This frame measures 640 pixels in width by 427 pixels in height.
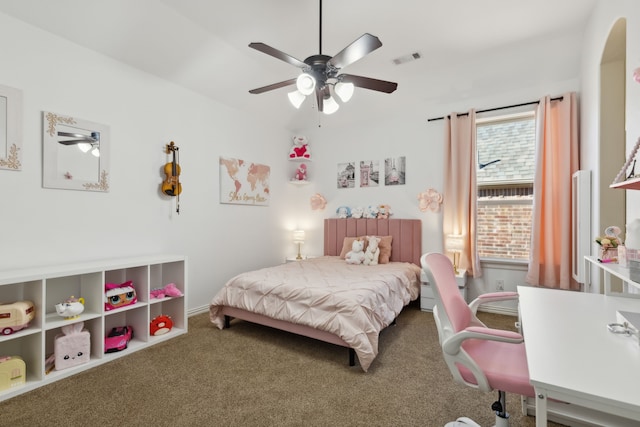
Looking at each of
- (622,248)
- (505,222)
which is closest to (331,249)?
(505,222)

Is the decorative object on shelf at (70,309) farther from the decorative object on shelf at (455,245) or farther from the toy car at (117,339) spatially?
the decorative object on shelf at (455,245)

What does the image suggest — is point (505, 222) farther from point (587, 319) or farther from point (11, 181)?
point (11, 181)

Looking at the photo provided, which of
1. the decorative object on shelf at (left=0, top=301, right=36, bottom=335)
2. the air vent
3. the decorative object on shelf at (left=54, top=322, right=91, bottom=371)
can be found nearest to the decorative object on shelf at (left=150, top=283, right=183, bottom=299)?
the decorative object on shelf at (left=54, top=322, right=91, bottom=371)

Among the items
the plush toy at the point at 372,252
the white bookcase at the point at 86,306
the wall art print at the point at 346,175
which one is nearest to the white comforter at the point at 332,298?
the plush toy at the point at 372,252

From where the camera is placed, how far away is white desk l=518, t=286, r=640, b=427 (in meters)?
0.77

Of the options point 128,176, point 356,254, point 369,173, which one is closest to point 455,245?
point 356,254

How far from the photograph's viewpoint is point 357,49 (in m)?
1.92

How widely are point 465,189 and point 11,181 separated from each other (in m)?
4.38

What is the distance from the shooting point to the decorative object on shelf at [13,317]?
79.0 inches

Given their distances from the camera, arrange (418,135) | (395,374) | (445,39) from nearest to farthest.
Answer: (395,374), (445,39), (418,135)

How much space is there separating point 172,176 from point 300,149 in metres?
2.22

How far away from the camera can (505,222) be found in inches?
147

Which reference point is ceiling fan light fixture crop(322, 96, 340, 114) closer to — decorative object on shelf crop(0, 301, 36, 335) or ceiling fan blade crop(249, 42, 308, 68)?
ceiling fan blade crop(249, 42, 308, 68)

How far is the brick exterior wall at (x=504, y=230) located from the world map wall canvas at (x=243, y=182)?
9.82 ft
